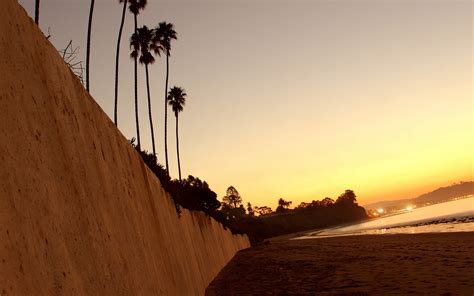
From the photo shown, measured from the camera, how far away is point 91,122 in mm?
5742

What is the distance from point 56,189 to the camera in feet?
12.0

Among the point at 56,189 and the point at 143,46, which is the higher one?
the point at 143,46

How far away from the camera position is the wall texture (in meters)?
2.87

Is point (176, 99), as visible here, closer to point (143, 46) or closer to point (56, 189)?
point (143, 46)

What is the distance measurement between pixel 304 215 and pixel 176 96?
5189 inches

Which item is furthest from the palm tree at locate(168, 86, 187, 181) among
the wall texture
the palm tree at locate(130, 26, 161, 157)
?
the wall texture

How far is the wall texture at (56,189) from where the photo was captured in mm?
2869

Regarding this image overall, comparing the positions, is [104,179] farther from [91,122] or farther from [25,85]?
[25,85]

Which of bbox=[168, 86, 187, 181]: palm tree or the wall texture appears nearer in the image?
the wall texture

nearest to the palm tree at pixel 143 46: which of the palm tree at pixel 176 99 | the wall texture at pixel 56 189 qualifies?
the palm tree at pixel 176 99

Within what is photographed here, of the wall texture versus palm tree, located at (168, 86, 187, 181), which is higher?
palm tree, located at (168, 86, 187, 181)

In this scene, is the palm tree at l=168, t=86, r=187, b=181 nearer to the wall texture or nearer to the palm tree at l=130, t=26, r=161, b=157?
the palm tree at l=130, t=26, r=161, b=157

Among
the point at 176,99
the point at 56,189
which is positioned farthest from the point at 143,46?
the point at 56,189

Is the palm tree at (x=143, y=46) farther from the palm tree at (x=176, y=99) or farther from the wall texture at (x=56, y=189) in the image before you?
the wall texture at (x=56, y=189)
